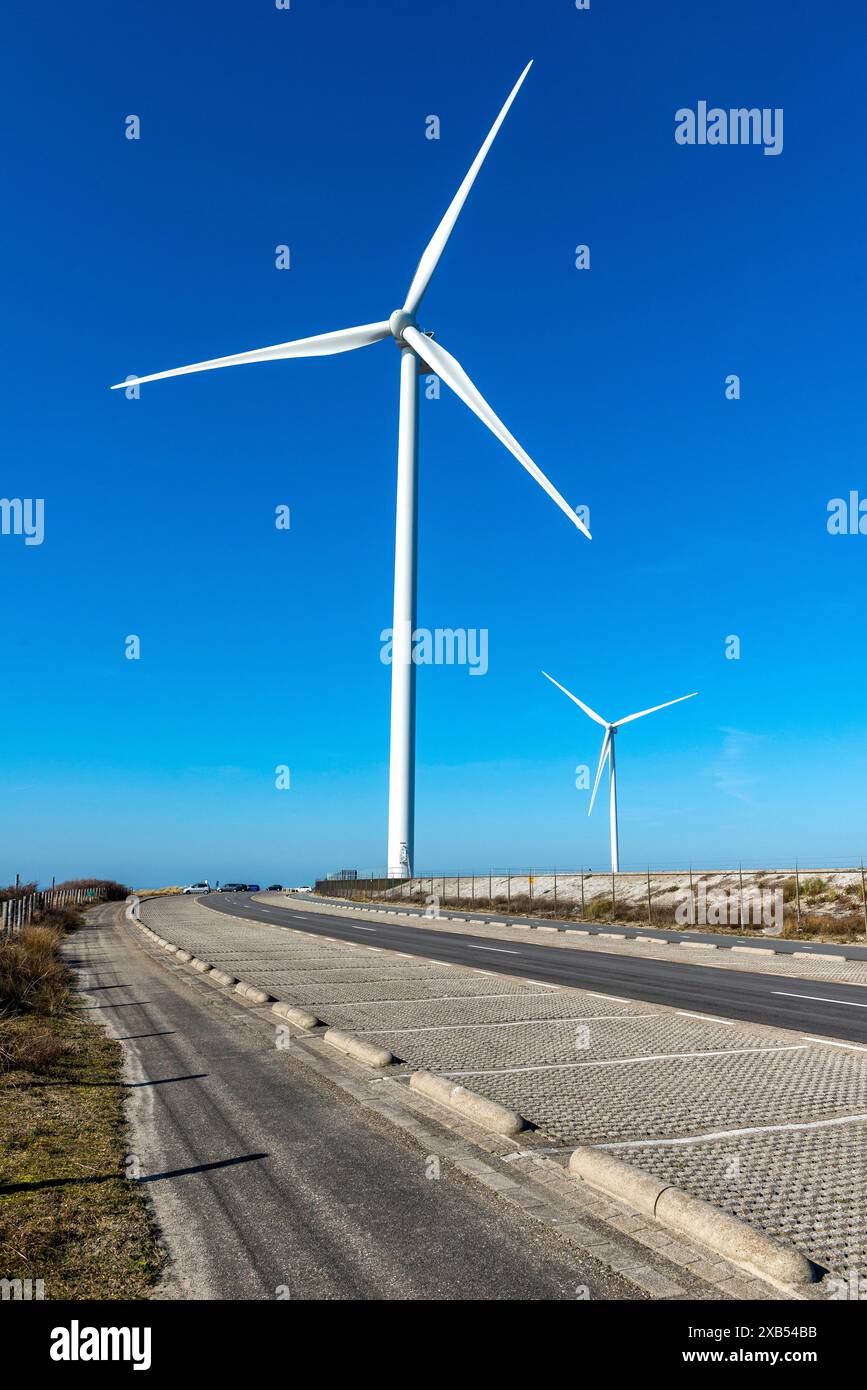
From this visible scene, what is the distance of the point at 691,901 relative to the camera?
2112 inches

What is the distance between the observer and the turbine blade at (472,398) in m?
40.3

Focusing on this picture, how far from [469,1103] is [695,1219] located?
3253 millimetres

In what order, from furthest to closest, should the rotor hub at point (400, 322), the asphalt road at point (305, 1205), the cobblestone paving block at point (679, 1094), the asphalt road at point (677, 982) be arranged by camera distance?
the rotor hub at point (400, 322)
the asphalt road at point (677, 982)
the cobblestone paving block at point (679, 1094)
the asphalt road at point (305, 1205)

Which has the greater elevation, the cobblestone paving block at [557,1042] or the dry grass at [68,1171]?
the dry grass at [68,1171]

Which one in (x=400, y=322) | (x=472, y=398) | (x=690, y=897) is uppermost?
(x=400, y=322)

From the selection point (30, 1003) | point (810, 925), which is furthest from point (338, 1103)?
point (810, 925)

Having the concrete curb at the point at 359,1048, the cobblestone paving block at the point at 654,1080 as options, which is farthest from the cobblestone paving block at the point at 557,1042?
the concrete curb at the point at 359,1048

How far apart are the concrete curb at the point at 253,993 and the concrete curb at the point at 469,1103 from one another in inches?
258

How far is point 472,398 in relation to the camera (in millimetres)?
45656

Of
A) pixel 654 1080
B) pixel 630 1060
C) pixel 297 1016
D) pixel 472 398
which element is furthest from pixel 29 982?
pixel 472 398

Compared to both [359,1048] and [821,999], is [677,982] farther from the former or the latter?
[359,1048]

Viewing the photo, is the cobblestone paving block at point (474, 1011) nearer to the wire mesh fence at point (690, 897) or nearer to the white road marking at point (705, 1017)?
the white road marking at point (705, 1017)

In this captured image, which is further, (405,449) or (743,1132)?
(405,449)
